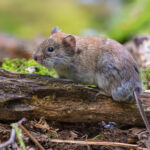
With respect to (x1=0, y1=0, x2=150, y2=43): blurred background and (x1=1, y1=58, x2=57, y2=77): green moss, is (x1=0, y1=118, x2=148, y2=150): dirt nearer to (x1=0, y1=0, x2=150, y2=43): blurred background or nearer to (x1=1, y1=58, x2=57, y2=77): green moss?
(x1=1, y1=58, x2=57, y2=77): green moss

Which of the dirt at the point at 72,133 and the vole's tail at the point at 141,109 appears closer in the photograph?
the dirt at the point at 72,133

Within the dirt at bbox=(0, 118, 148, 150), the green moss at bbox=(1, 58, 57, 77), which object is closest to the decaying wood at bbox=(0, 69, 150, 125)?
the dirt at bbox=(0, 118, 148, 150)

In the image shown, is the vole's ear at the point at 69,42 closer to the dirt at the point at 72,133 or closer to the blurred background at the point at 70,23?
the blurred background at the point at 70,23

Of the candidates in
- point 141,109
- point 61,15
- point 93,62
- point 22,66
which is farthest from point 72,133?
point 61,15

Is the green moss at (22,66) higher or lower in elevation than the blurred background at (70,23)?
lower

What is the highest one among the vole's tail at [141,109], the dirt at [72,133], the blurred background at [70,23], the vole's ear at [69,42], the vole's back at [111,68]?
the blurred background at [70,23]

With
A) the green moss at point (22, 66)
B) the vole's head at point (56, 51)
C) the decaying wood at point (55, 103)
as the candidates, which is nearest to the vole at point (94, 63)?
the vole's head at point (56, 51)

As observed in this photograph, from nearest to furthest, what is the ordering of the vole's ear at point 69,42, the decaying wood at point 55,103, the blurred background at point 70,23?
the decaying wood at point 55,103 < the vole's ear at point 69,42 < the blurred background at point 70,23

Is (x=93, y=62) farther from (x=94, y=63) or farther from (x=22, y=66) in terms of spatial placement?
(x=22, y=66)

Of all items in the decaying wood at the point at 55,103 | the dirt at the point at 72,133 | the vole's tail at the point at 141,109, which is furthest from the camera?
the decaying wood at the point at 55,103
